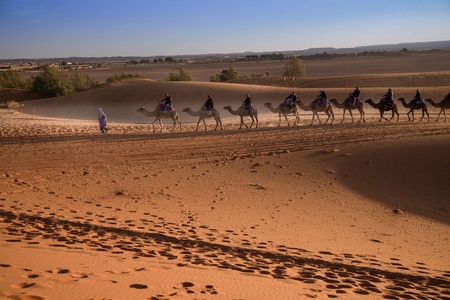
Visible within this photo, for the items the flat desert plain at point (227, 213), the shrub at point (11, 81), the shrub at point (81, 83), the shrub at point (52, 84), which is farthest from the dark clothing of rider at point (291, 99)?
the shrub at point (11, 81)

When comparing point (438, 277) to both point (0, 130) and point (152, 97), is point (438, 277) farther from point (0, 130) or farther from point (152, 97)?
point (152, 97)

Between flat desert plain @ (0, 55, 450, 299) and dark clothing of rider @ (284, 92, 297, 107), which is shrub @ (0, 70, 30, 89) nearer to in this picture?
flat desert plain @ (0, 55, 450, 299)

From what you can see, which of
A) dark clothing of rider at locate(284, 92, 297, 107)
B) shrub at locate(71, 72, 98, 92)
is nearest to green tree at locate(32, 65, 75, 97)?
shrub at locate(71, 72, 98, 92)

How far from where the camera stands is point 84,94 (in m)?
44.9

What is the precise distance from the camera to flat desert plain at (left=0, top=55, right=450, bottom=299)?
6.86m

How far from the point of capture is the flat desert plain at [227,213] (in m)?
6.86

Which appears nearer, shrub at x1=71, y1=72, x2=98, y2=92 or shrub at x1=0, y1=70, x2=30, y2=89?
shrub at x1=71, y1=72, x2=98, y2=92

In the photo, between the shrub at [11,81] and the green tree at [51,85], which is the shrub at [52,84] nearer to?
Result: the green tree at [51,85]

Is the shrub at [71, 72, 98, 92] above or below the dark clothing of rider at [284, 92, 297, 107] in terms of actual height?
above

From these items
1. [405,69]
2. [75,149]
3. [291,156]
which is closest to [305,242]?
[291,156]

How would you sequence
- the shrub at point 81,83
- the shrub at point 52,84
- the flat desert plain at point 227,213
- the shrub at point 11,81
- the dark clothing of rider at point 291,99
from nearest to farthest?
the flat desert plain at point 227,213
the dark clothing of rider at point 291,99
the shrub at point 52,84
the shrub at point 81,83
the shrub at point 11,81

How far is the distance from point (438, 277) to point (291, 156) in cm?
1008

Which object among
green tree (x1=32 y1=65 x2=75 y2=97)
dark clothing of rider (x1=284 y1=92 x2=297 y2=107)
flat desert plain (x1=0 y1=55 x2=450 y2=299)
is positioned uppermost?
green tree (x1=32 y1=65 x2=75 y2=97)

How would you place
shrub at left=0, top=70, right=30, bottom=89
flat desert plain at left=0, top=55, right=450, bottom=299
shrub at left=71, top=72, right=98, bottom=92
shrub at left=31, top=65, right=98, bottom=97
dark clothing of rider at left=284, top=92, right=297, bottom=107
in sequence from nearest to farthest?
flat desert plain at left=0, top=55, right=450, bottom=299 → dark clothing of rider at left=284, top=92, right=297, bottom=107 → shrub at left=31, top=65, right=98, bottom=97 → shrub at left=71, top=72, right=98, bottom=92 → shrub at left=0, top=70, right=30, bottom=89
